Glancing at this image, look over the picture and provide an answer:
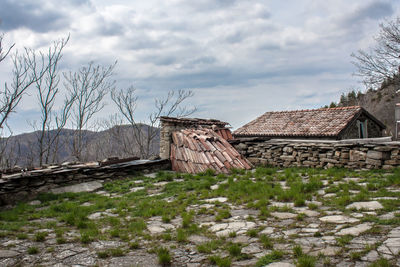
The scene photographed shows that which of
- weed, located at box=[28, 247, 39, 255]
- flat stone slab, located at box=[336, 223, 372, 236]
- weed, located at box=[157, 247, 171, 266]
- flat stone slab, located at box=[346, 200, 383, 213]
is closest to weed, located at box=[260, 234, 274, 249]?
flat stone slab, located at box=[336, 223, 372, 236]

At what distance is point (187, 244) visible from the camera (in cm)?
384

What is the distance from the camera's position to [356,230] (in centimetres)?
364

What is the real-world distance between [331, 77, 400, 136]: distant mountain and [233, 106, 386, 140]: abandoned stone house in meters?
13.9

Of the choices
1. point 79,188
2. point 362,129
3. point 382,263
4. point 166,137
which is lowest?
point 382,263

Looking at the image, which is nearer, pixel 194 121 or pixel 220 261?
pixel 220 261

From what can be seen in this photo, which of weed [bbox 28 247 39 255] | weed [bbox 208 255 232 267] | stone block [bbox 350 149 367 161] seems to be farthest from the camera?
stone block [bbox 350 149 367 161]

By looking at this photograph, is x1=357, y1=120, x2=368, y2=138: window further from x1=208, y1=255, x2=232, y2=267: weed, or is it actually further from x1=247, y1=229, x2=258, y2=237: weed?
x1=208, y1=255, x2=232, y2=267: weed

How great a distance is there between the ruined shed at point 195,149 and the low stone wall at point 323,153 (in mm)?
710

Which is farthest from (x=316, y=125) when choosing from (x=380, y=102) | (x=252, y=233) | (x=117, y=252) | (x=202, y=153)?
(x=380, y=102)

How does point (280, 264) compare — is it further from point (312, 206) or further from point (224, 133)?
point (224, 133)

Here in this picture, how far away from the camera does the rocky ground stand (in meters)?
3.25

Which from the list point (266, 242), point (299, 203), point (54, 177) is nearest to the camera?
point (266, 242)

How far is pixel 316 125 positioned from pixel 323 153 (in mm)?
12204

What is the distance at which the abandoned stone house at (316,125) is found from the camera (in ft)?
64.2
